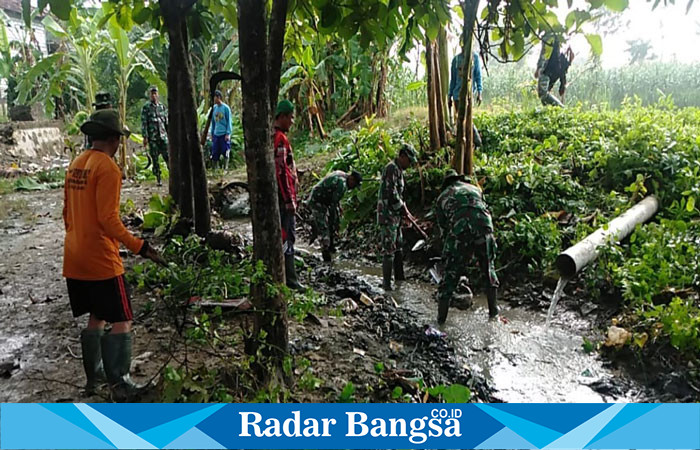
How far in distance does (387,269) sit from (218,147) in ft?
22.8

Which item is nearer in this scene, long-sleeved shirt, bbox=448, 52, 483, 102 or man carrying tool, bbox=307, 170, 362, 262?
man carrying tool, bbox=307, 170, 362, 262

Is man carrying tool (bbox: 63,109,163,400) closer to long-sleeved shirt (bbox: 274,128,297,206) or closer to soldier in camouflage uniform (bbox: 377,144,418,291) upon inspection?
long-sleeved shirt (bbox: 274,128,297,206)

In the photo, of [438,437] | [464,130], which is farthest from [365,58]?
[438,437]

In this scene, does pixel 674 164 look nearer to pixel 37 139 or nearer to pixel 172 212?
pixel 172 212

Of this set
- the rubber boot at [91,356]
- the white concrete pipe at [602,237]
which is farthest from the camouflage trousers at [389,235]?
the rubber boot at [91,356]

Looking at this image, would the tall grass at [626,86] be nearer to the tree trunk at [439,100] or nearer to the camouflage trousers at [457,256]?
the tree trunk at [439,100]

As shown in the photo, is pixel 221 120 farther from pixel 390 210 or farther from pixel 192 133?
pixel 390 210

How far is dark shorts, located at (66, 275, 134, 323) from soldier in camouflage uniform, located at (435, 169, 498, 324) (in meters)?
2.93

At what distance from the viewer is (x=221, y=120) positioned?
11.1 meters

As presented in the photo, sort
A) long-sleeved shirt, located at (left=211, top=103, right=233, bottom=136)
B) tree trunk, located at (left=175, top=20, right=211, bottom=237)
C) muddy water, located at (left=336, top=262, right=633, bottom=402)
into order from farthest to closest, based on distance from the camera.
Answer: long-sleeved shirt, located at (left=211, top=103, right=233, bottom=136)
tree trunk, located at (left=175, top=20, right=211, bottom=237)
muddy water, located at (left=336, top=262, right=633, bottom=402)

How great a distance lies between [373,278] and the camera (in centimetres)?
648

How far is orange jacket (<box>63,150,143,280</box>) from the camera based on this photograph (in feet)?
9.54

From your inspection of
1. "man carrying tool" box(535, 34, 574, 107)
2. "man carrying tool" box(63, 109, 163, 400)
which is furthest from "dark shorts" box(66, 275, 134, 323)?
"man carrying tool" box(535, 34, 574, 107)

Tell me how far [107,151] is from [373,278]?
13.0 ft
